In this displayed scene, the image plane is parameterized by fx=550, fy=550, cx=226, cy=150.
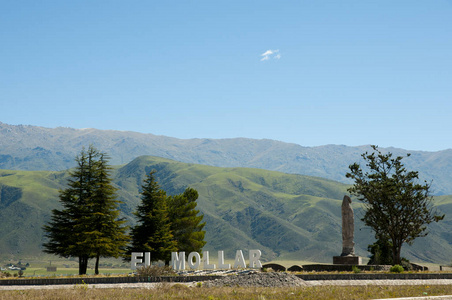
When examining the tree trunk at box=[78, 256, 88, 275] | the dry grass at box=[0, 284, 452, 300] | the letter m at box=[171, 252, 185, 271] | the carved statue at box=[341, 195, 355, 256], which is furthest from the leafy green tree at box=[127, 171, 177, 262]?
the dry grass at box=[0, 284, 452, 300]

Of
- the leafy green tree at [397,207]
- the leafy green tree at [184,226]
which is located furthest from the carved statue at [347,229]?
the leafy green tree at [184,226]

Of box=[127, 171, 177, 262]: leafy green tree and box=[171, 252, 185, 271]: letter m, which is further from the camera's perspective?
box=[127, 171, 177, 262]: leafy green tree

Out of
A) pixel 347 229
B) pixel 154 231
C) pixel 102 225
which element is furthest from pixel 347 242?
pixel 102 225

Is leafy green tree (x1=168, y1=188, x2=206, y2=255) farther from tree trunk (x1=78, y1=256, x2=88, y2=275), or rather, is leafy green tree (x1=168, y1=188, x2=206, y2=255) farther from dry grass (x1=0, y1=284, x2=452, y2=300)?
dry grass (x1=0, y1=284, x2=452, y2=300)

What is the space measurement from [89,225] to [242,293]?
2792 cm

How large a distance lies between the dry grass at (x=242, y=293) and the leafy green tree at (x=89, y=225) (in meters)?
21.5

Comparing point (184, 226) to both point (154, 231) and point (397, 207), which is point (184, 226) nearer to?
point (154, 231)

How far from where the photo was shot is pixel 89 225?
2092 inches

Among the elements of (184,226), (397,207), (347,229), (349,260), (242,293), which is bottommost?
(242,293)

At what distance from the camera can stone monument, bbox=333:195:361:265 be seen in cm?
4838

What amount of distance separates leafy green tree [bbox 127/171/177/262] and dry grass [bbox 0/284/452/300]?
83.4 ft

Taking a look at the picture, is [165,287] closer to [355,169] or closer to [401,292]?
[401,292]

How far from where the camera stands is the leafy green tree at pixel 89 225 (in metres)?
52.4

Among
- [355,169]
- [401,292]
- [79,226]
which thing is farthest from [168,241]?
[401,292]
